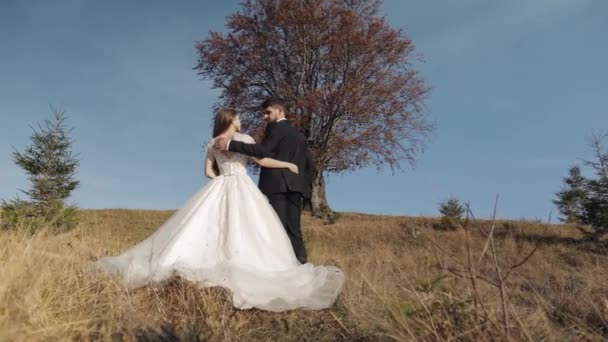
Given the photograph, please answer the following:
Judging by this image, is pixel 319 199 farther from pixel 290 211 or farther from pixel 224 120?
pixel 224 120

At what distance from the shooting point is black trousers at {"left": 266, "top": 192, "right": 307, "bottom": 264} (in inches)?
246

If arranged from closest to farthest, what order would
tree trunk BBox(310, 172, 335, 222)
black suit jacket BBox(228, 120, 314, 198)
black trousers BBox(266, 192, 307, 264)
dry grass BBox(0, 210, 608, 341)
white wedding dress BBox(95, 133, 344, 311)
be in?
1. dry grass BBox(0, 210, 608, 341)
2. white wedding dress BBox(95, 133, 344, 311)
3. black suit jacket BBox(228, 120, 314, 198)
4. black trousers BBox(266, 192, 307, 264)
5. tree trunk BBox(310, 172, 335, 222)

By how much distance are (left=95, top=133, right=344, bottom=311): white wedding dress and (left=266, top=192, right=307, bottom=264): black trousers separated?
713 millimetres

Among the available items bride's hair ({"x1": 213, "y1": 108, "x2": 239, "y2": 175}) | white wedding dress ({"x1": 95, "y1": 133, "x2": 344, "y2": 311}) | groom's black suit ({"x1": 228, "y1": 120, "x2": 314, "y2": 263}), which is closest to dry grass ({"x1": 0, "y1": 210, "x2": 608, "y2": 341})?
white wedding dress ({"x1": 95, "y1": 133, "x2": 344, "y2": 311})

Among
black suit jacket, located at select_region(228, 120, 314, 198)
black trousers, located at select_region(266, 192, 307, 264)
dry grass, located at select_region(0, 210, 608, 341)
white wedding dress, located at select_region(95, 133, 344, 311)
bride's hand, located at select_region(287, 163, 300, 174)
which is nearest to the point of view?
dry grass, located at select_region(0, 210, 608, 341)

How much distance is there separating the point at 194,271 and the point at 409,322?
233 cm

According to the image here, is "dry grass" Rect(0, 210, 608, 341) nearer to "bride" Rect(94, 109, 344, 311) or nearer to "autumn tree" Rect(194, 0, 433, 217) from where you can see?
"bride" Rect(94, 109, 344, 311)

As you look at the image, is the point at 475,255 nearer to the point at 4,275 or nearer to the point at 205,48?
the point at 4,275

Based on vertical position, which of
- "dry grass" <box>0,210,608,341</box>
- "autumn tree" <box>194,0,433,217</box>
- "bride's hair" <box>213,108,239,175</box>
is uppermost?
"autumn tree" <box>194,0,433,217</box>

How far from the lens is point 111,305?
Answer: 155 inches

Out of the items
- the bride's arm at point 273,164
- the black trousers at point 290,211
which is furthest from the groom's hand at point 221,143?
the black trousers at point 290,211

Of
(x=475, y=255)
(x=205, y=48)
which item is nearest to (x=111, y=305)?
(x=475, y=255)

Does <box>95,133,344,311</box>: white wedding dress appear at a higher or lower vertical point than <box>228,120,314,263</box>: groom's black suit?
lower

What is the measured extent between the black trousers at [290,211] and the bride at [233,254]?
2.23ft
